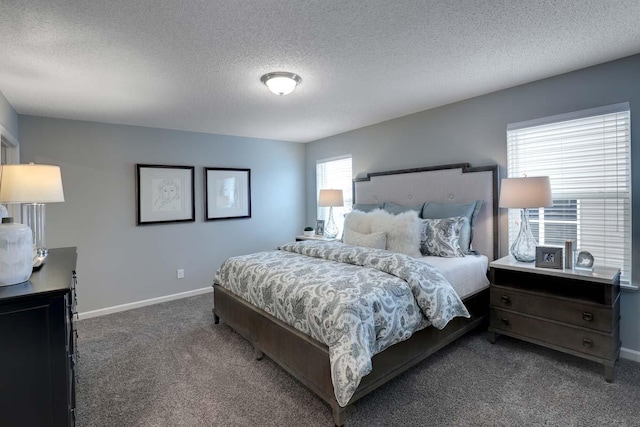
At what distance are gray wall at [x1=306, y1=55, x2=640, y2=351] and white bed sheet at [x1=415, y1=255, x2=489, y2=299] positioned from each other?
15.7 inches

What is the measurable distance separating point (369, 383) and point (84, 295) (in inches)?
140

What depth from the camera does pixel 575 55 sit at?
2.38 meters

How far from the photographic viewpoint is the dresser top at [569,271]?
2.20m

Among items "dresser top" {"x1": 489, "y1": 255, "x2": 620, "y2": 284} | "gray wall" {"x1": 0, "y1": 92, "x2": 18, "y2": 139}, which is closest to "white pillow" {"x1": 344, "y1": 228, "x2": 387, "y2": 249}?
"dresser top" {"x1": 489, "y1": 255, "x2": 620, "y2": 284}

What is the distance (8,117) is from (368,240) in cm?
365

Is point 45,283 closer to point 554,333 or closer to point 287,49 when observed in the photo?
point 287,49

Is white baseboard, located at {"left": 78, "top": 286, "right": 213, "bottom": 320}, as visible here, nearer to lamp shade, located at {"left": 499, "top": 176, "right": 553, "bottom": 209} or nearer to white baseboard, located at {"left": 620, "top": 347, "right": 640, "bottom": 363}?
lamp shade, located at {"left": 499, "top": 176, "right": 553, "bottom": 209}

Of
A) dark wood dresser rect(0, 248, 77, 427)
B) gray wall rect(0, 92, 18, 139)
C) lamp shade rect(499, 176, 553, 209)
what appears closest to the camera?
dark wood dresser rect(0, 248, 77, 427)

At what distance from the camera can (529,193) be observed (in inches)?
100

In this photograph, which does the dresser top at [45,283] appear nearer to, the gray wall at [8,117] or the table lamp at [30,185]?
the table lamp at [30,185]

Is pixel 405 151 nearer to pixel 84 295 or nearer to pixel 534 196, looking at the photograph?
pixel 534 196

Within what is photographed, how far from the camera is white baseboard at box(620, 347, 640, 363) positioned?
2432 millimetres

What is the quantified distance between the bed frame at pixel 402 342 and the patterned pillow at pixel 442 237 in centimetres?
39

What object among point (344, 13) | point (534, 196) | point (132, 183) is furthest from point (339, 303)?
point (132, 183)
